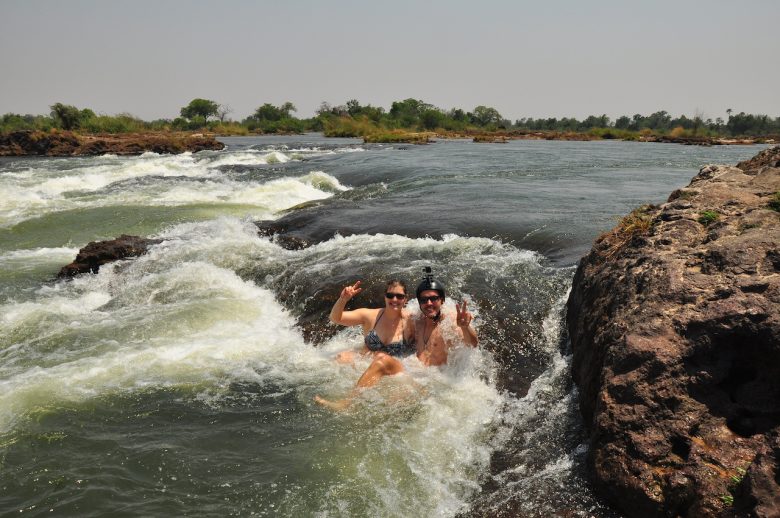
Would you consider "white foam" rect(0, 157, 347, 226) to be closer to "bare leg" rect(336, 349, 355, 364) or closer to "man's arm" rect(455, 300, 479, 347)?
"bare leg" rect(336, 349, 355, 364)

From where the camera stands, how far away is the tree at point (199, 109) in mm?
96188

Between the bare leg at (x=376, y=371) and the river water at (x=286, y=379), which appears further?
the bare leg at (x=376, y=371)

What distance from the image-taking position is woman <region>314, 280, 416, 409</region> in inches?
200

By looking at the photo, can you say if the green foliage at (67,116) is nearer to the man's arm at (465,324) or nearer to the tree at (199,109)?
the tree at (199,109)

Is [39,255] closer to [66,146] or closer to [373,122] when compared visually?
[66,146]

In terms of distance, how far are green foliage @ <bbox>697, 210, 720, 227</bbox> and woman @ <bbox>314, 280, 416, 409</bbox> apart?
2710mm

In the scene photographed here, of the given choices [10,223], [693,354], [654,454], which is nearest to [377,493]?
[654,454]

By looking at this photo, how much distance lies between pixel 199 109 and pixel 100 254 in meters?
96.3

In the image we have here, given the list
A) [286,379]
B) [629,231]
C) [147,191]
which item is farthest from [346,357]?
[147,191]

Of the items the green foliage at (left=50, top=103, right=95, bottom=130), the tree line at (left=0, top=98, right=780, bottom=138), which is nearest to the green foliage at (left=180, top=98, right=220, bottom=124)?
the tree line at (left=0, top=98, right=780, bottom=138)

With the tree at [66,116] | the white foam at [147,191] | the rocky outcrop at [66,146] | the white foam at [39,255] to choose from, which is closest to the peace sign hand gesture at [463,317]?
the white foam at [39,255]

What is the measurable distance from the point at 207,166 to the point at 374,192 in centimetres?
1320

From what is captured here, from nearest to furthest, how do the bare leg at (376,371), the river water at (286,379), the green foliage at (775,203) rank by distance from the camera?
1. the river water at (286,379)
2. the green foliage at (775,203)
3. the bare leg at (376,371)

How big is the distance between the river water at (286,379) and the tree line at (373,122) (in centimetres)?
4719
